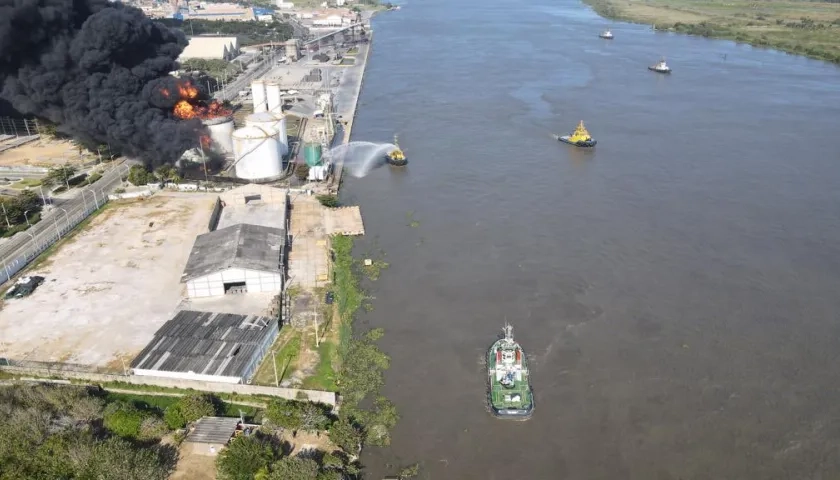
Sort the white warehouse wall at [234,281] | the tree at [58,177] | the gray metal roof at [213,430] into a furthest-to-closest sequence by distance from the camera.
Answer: the tree at [58,177], the white warehouse wall at [234,281], the gray metal roof at [213,430]

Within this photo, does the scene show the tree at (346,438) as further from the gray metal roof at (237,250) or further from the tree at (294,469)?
the gray metal roof at (237,250)

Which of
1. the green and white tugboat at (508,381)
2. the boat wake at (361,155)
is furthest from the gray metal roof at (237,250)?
the boat wake at (361,155)

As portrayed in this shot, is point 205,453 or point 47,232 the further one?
point 47,232

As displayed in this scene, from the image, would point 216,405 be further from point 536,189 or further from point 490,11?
point 490,11

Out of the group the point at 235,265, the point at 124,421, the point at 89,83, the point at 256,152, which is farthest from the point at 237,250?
the point at 89,83

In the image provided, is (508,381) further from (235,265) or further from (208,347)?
(235,265)

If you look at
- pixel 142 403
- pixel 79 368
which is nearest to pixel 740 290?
pixel 142 403

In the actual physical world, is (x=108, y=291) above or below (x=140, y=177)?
below
